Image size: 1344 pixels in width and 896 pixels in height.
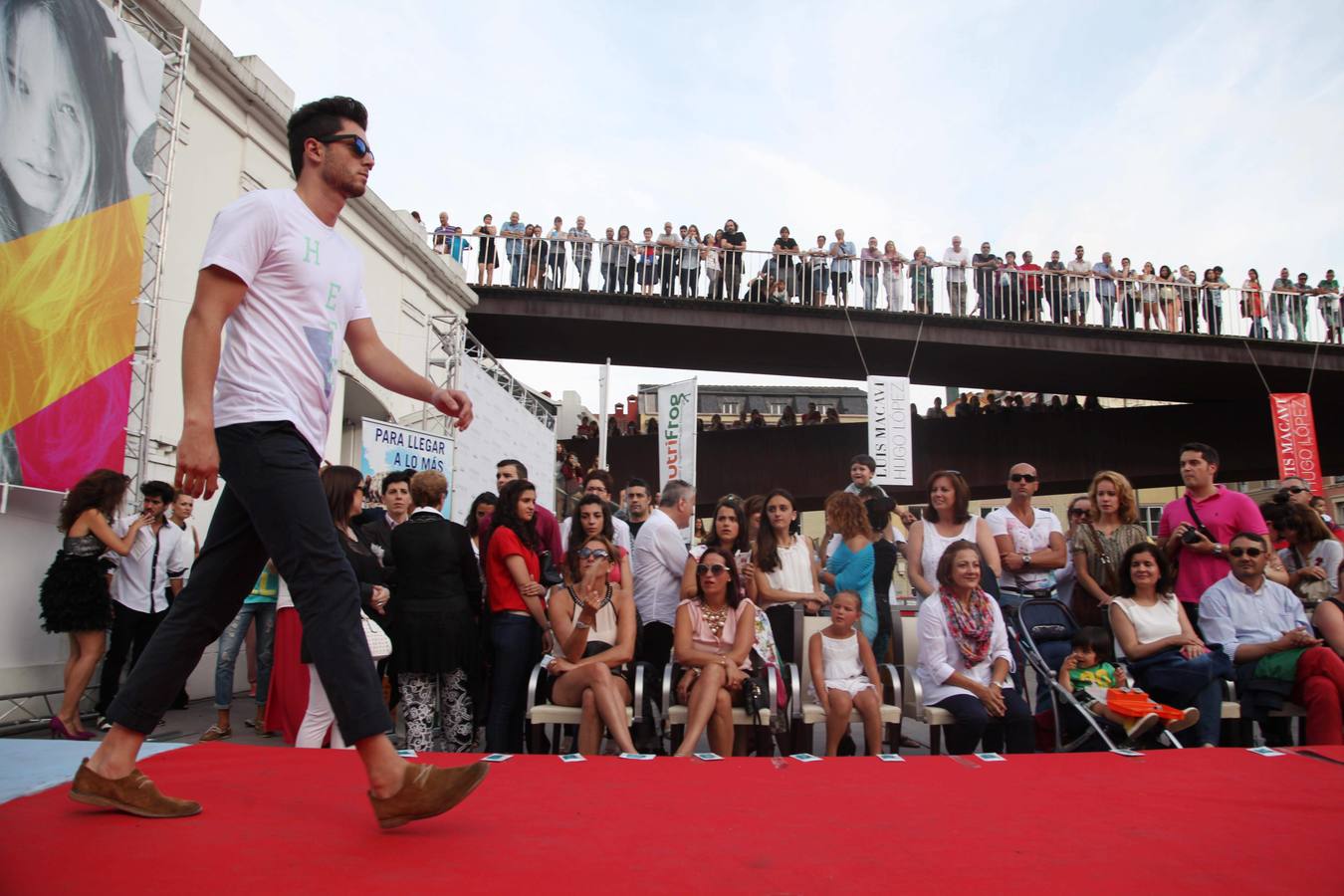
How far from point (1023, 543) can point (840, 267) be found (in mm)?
12527

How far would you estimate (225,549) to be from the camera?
2271 millimetres

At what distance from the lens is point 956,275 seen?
1800 cm

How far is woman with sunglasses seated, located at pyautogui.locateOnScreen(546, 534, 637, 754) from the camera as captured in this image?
4.50m

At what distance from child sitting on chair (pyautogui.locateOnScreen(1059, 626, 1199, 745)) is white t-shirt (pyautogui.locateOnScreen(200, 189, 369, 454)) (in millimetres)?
4077

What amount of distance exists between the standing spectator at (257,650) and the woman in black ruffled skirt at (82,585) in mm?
725

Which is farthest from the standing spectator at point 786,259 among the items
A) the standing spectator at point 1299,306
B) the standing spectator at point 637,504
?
the standing spectator at point 637,504

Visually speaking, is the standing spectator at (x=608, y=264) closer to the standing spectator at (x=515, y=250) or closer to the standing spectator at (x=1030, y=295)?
the standing spectator at (x=515, y=250)

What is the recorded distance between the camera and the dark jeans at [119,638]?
19.9 ft

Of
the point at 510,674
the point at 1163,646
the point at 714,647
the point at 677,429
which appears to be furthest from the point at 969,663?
the point at 677,429

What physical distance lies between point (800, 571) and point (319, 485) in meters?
4.00

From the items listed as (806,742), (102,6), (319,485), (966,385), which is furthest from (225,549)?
(966,385)

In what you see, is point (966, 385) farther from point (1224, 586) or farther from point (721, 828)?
point (721, 828)

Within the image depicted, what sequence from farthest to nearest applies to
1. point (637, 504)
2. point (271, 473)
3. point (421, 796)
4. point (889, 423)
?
point (889, 423) < point (637, 504) < point (271, 473) < point (421, 796)

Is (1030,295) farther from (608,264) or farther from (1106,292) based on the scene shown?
(608,264)
